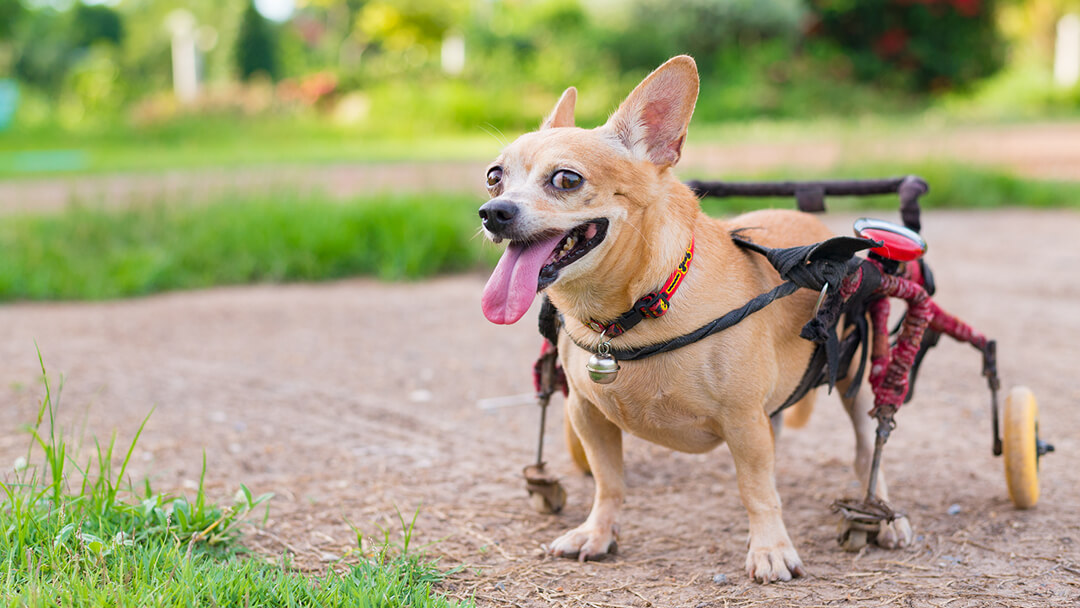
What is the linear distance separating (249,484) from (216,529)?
687 mm

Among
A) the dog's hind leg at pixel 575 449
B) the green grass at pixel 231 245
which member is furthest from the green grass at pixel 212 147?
the dog's hind leg at pixel 575 449

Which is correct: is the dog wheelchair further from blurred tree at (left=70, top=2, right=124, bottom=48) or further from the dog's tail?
blurred tree at (left=70, top=2, right=124, bottom=48)

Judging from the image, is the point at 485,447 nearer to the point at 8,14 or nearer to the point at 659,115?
the point at 659,115

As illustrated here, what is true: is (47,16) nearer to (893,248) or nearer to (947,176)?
(947,176)

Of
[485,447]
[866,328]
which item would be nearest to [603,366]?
[866,328]

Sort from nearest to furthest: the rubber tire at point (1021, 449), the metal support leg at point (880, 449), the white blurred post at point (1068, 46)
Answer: the metal support leg at point (880, 449) → the rubber tire at point (1021, 449) → the white blurred post at point (1068, 46)

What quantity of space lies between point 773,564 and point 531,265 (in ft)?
3.61

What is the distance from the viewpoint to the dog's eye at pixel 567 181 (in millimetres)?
2502

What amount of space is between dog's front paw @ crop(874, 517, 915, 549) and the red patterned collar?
3.56ft

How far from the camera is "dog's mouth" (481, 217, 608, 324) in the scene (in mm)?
2445

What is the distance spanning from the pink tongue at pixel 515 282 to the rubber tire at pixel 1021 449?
5.70ft

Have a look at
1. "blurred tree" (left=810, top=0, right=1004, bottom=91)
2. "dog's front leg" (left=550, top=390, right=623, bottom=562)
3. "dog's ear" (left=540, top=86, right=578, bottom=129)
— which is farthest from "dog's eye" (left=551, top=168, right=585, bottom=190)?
"blurred tree" (left=810, top=0, right=1004, bottom=91)

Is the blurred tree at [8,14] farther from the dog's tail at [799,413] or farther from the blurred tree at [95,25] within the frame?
the blurred tree at [95,25]

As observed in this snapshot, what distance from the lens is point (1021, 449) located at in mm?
3203
